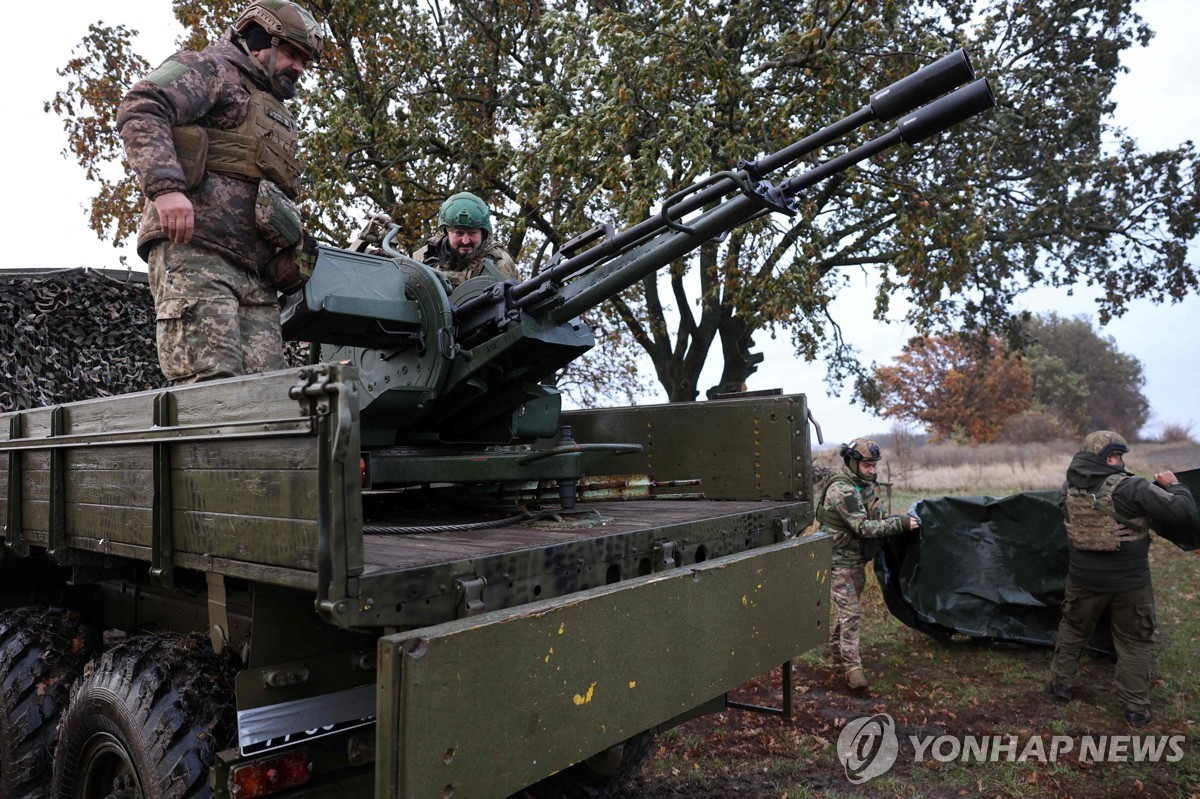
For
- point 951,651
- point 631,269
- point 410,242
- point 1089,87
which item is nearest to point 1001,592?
point 951,651

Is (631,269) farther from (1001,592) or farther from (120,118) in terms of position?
(1001,592)

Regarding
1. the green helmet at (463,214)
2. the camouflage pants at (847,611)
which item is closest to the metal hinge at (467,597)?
the green helmet at (463,214)

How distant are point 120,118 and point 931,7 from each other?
12.4 metres

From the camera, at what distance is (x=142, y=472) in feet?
9.26

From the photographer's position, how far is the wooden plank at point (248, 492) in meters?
2.16

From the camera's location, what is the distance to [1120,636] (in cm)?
607

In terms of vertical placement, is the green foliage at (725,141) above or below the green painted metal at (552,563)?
Answer: above

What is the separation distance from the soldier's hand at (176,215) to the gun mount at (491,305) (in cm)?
53

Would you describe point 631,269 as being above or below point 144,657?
above

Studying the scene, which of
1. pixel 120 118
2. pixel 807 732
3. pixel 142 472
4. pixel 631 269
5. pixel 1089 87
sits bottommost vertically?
pixel 807 732

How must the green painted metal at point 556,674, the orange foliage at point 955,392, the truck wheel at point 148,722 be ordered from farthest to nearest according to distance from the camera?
the orange foliage at point 955,392, the truck wheel at point 148,722, the green painted metal at point 556,674

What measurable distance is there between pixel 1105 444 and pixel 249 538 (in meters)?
5.88

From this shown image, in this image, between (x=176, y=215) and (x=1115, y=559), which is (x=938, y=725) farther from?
(x=176, y=215)

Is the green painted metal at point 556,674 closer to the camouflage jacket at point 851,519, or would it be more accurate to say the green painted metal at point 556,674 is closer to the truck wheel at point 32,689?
the truck wheel at point 32,689
